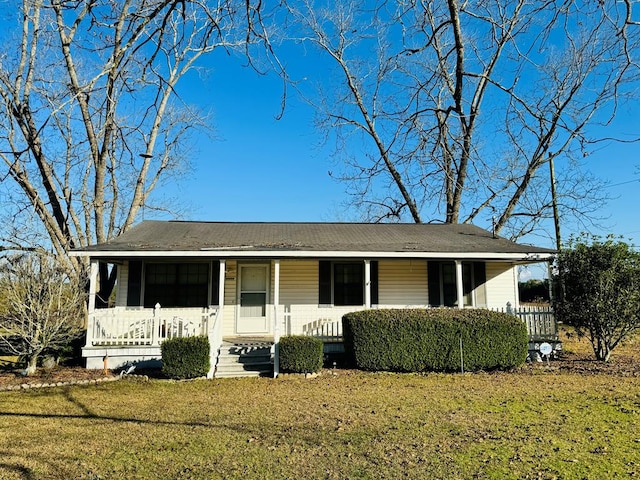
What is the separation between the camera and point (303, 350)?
33.8 ft

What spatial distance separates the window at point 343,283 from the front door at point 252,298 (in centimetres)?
171

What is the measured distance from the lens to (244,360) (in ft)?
36.1

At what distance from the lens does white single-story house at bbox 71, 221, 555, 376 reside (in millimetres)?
11203

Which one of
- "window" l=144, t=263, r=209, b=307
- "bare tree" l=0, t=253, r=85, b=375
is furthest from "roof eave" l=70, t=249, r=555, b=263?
"window" l=144, t=263, r=209, b=307

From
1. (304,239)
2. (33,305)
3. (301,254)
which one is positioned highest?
(304,239)

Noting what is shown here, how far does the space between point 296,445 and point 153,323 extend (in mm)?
6947

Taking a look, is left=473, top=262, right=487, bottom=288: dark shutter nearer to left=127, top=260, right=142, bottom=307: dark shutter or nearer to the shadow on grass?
left=127, top=260, right=142, bottom=307: dark shutter

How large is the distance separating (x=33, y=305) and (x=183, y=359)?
365 cm

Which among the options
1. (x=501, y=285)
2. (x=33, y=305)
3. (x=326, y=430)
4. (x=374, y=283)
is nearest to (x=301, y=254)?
(x=374, y=283)

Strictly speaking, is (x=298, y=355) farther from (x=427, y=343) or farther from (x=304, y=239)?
(x=304, y=239)

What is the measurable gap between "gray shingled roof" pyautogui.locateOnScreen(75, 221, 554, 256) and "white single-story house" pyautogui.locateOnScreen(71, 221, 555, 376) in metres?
0.03

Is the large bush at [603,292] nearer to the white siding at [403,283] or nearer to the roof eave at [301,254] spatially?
the roof eave at [301,254]

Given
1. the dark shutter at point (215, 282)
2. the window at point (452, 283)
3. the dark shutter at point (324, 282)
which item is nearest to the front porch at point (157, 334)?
the dark shutter at point (215, 282)

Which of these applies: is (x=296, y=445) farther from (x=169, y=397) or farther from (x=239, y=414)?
(x=169, y=397)
